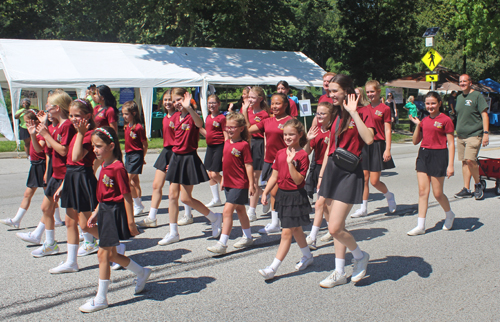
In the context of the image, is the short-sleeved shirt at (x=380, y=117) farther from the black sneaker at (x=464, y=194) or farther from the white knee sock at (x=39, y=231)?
the white knee sock at (x=39, y=231)

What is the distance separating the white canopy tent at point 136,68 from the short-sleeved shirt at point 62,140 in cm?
1144

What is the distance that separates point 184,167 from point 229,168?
78 centimetres

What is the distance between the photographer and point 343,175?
430 centimetres

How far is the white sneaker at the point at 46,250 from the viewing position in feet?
17.3

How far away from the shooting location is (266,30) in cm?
3112

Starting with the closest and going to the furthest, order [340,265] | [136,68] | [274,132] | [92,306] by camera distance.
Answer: [92,306], [340,265], [274,132], [136,68]

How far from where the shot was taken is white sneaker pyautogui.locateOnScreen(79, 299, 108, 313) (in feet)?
12.7

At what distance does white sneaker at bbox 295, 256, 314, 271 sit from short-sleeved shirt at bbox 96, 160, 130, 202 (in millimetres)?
1906

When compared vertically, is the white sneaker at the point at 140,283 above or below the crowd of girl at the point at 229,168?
below

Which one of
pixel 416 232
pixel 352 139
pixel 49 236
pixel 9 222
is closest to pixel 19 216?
pixel 9 222

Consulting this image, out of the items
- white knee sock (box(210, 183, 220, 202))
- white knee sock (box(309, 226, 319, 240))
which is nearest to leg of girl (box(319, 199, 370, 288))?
white knee sock (box(309, 226, 319, 240))

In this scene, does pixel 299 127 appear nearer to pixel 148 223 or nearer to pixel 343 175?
pixel 343 175

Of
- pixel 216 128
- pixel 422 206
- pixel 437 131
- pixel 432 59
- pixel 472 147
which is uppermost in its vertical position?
pixel 432 59

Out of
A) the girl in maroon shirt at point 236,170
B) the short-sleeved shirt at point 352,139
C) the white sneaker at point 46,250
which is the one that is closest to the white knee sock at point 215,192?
the girl in maroon shirt at point 236,170
